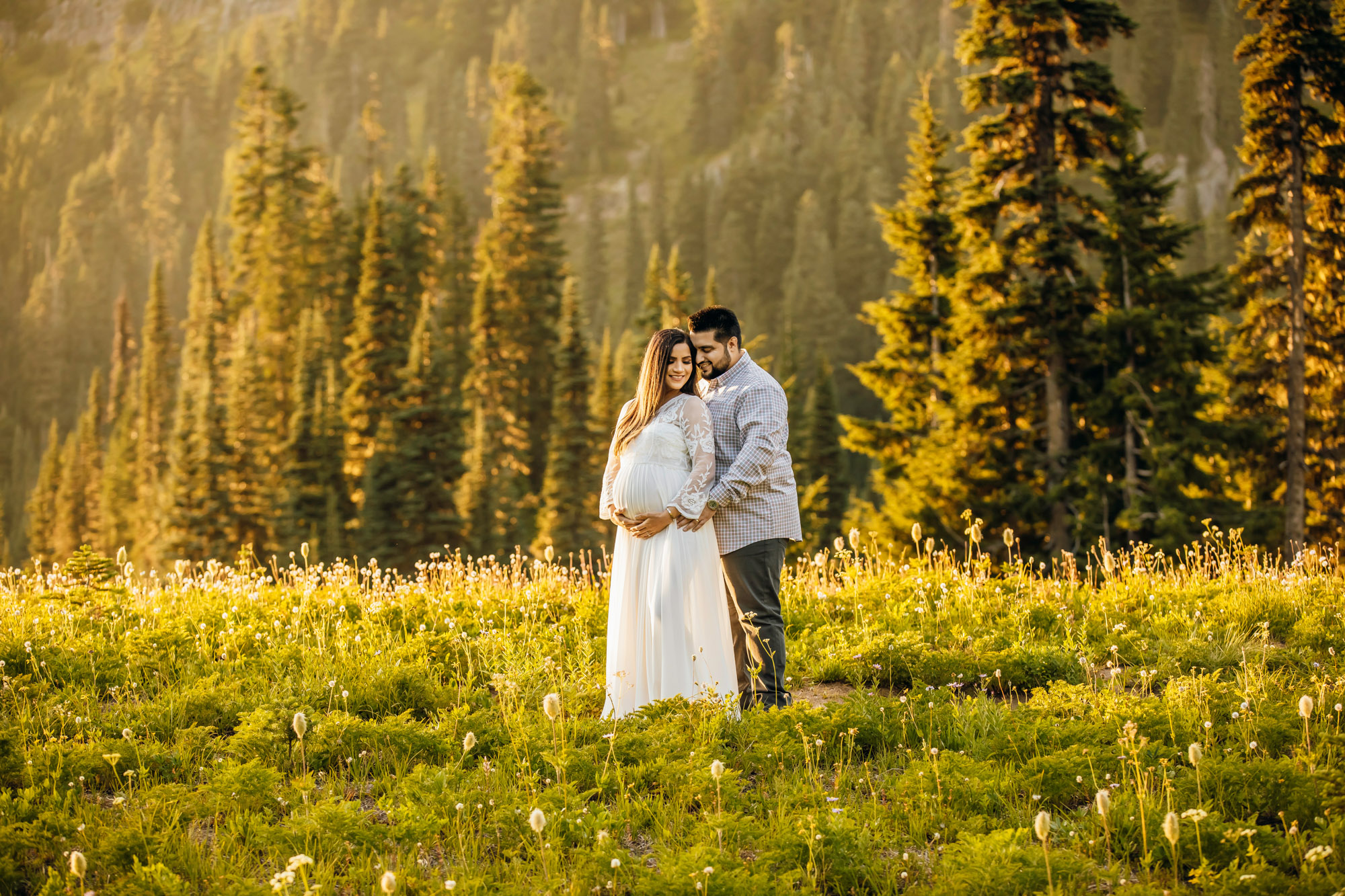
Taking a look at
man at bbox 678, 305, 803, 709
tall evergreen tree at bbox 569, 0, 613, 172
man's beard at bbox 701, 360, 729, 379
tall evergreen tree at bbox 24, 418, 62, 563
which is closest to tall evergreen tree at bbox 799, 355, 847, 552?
man's beard at bbox 701, 360, 729, 379

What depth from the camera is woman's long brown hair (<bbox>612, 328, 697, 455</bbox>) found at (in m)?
6.40

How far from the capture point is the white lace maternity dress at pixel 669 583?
6.18 metres

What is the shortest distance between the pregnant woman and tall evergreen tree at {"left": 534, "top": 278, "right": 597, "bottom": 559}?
122 feet

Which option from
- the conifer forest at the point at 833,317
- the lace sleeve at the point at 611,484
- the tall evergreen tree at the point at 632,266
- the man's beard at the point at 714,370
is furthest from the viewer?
the tall evergreen tree at the point at 632,266

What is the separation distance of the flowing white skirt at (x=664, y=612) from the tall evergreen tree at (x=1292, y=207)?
78.1ft

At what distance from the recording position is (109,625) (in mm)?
8008

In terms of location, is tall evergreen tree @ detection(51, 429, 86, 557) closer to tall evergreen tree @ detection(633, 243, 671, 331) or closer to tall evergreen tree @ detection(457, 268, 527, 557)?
tall evergreen tree @ detection(457, 268, 527, 557)

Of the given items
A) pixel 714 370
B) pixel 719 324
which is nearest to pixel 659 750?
pixel 714 370

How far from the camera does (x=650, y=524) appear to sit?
6230 millimetres

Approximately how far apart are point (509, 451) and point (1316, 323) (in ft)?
118

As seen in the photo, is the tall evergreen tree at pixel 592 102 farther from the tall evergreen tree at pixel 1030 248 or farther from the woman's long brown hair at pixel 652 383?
the woman's long brown hair at pixel 652 383

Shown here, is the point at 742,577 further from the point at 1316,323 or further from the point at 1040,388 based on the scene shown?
the point at 1316,323

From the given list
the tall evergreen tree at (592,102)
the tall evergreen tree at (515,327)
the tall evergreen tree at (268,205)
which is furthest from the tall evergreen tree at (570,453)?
the tall evergreen tree at (592,102)

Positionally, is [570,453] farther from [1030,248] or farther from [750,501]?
[750,501]
